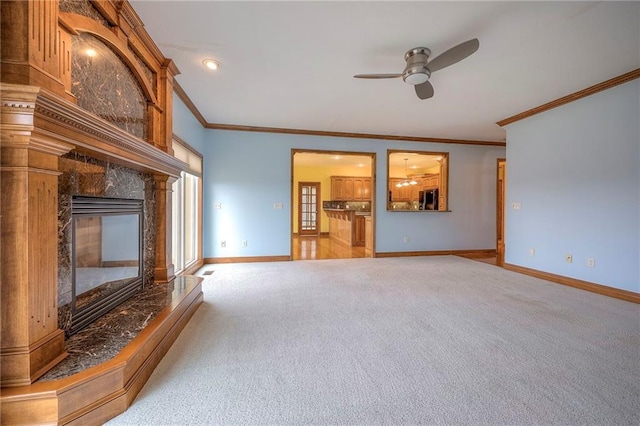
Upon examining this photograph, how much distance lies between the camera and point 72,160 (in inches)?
60.6

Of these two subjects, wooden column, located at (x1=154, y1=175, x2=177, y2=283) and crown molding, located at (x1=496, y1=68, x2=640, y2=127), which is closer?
wooden column, located at (x1=154, y1=175, x2=177, y2=283)

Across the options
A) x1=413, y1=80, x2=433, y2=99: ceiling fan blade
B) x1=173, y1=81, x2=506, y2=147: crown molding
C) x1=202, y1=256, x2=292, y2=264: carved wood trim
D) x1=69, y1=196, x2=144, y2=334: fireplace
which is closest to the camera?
x1=69, y1=196, x2=144, y2=334: fireplace

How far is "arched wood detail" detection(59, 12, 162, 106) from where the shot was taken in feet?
4.77

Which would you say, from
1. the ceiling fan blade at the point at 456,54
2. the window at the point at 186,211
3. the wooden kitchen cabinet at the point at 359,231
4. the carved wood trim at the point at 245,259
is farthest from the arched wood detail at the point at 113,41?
the wooden kitchen cabinet at the point at 359,231

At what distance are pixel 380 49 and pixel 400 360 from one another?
259 centimetres

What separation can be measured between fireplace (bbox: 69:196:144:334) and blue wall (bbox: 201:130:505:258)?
92.8 inches

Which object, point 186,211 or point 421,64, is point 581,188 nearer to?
point 421,64

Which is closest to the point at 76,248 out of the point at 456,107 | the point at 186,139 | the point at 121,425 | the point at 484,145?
the point at 121,425

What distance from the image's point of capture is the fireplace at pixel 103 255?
5.24 ft

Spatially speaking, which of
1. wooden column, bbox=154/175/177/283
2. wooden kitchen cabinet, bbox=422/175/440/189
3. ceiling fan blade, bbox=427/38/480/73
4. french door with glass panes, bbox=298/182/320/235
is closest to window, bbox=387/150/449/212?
wooden kitchen cabinet, bbox=422/175/440/189

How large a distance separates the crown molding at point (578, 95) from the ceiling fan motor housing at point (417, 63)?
2.46 metres

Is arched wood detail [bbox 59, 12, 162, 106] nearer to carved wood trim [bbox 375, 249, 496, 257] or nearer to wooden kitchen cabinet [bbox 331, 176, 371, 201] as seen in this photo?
carved wood trim [bbox 375, 249, 496, 257]

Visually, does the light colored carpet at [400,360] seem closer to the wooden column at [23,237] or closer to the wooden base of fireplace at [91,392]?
the wooden base of fireplace at [91,392]

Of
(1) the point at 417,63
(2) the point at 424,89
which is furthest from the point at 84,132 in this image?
(2) the point at 424,89
